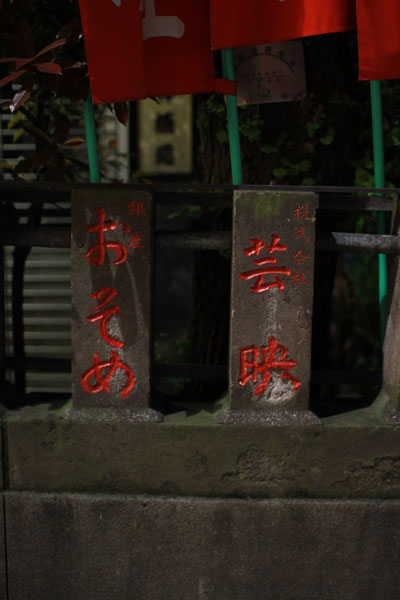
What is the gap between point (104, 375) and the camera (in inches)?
139

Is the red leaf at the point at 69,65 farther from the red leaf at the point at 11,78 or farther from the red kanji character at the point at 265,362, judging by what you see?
the red kanji character at the point at 265,362

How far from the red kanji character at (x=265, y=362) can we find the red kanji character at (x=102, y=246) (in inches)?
36.4

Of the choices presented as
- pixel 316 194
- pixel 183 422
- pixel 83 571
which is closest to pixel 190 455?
pixel 183 422

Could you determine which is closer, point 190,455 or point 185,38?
point 185,38

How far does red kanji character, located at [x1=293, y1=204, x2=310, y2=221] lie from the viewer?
339 cm

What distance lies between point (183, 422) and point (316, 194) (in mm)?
1593

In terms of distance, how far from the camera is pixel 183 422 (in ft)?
11.6

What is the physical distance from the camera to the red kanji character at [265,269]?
3408 mm

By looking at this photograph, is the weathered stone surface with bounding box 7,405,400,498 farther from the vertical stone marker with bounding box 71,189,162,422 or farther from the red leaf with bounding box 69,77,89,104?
the red leaf with bounding box 69,77,89,104

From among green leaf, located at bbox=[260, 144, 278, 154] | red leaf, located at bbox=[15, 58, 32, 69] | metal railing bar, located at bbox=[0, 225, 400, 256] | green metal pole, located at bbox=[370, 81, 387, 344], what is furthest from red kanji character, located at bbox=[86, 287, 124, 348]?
green metal pole, located at bbox=[370, 81, 387, 344]

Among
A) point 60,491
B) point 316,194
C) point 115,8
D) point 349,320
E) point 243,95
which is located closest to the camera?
point 115,8

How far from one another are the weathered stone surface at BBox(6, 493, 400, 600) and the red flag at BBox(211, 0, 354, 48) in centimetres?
275

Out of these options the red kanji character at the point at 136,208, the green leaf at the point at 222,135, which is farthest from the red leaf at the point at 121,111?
the green leaf at the point at 222,135

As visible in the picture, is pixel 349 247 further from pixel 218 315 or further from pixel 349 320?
pixel 349 320
